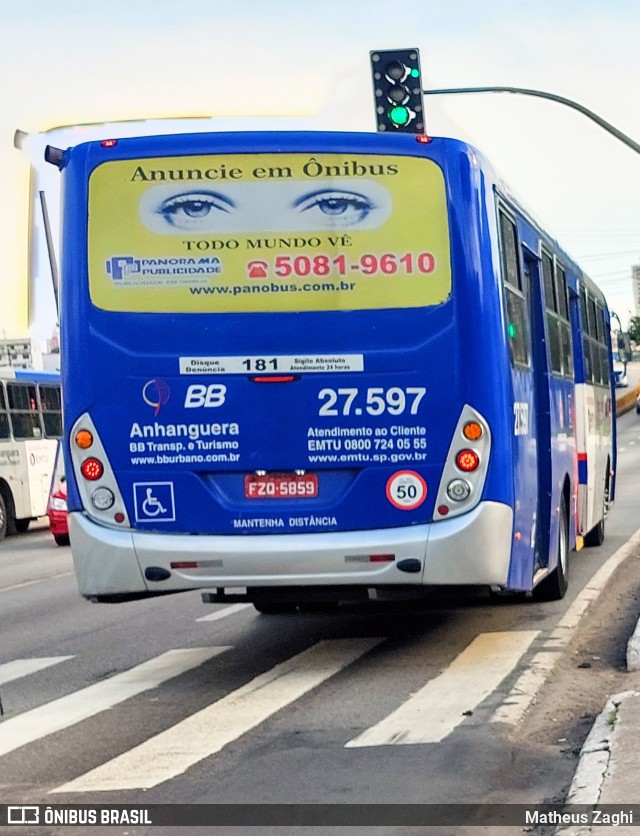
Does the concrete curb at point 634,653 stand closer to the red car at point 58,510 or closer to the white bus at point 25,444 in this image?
the red car at point 58,510

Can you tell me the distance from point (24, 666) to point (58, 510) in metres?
14.6

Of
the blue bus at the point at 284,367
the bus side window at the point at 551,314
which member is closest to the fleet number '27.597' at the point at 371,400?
the blue bus at the point at 284,367

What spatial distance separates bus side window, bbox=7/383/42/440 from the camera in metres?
28.8

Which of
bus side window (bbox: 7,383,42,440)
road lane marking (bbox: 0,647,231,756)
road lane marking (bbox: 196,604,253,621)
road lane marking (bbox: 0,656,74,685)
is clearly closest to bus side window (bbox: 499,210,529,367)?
road lane marking (bbox: 0,647,231,756)

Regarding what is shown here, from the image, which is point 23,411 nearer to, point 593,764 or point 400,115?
point 400,115

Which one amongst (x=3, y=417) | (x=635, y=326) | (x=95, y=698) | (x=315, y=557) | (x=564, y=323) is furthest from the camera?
(x=635, y=326)

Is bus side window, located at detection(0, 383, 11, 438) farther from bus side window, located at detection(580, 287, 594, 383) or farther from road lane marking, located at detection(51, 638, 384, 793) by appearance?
road lane marking, located at detection(51, 638, 384, 793)

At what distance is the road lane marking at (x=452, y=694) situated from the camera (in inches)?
305

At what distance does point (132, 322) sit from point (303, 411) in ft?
3.81

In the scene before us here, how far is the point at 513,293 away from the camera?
10.5 m

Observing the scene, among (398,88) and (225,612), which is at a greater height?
(398,88)

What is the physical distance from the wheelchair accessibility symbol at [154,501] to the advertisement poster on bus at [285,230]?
A: 105 cm

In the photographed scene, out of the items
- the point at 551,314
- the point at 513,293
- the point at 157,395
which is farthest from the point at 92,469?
the point at 551,314

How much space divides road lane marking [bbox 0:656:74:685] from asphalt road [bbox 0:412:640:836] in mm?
28
